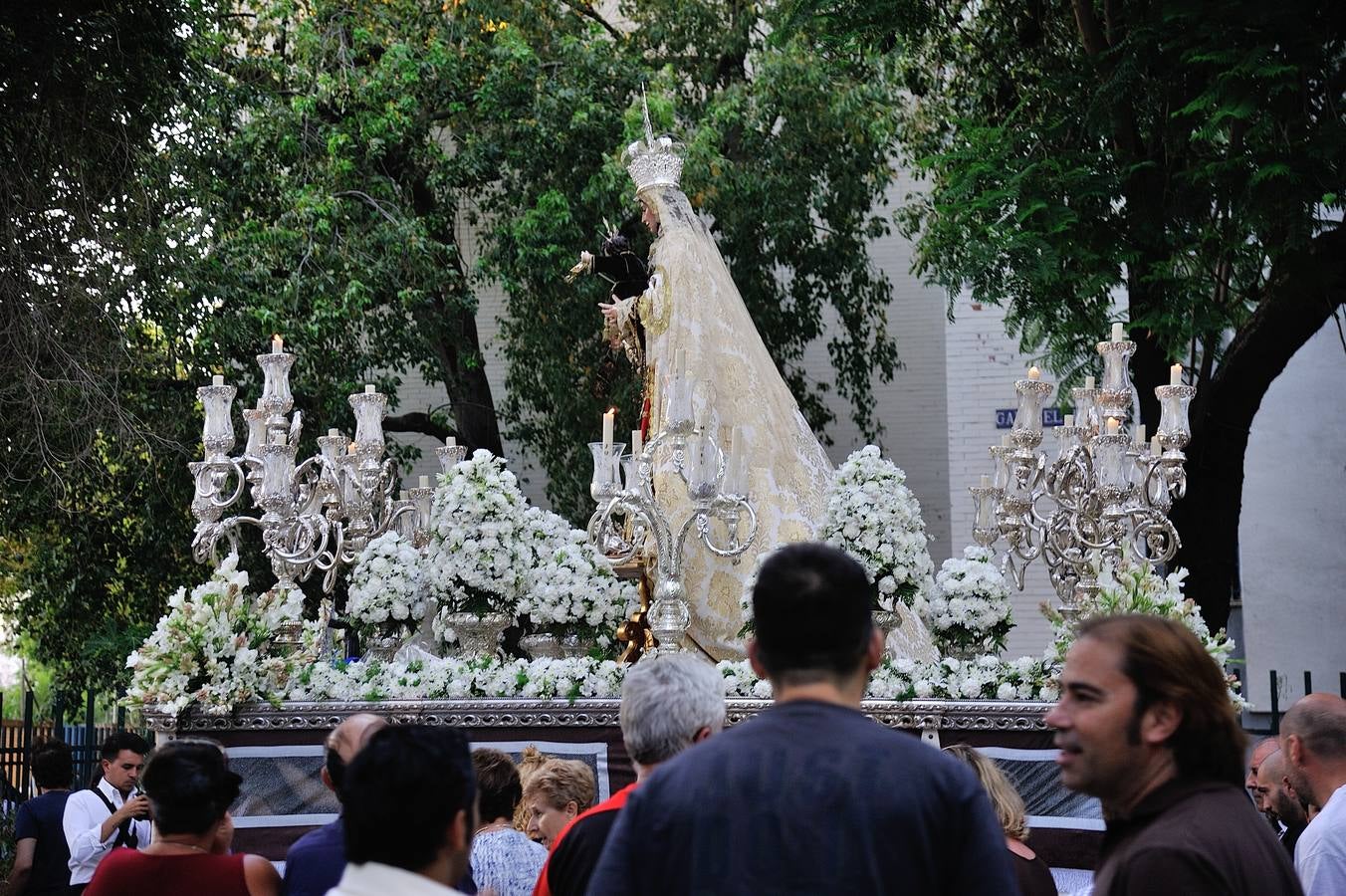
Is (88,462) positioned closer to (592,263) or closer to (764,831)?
(592,263)

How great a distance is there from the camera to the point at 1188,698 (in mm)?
2936

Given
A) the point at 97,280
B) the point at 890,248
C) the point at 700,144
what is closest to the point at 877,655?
the point at 97,280

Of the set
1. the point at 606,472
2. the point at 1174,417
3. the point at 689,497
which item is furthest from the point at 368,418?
the point at 1174,417

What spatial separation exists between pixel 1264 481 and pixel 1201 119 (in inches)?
270

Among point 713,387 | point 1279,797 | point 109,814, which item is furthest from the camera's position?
point 713,387

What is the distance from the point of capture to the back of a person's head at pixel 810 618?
2.91 meters

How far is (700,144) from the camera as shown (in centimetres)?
1708

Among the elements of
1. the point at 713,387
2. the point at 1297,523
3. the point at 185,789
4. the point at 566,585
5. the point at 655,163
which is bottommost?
the point at 185,789

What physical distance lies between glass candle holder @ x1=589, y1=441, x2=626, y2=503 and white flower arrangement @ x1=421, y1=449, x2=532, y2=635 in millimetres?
487

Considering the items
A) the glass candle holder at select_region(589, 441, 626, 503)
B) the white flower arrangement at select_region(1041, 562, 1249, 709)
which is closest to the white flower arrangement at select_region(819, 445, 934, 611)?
the white flower arrangement at select_region(1041, 562, 1249, 709)

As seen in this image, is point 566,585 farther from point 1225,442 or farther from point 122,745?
point 1225,442

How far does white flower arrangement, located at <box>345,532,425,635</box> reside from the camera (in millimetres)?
9820

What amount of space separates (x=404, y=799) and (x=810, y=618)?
32.3 inches

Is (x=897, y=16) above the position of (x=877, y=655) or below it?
above
